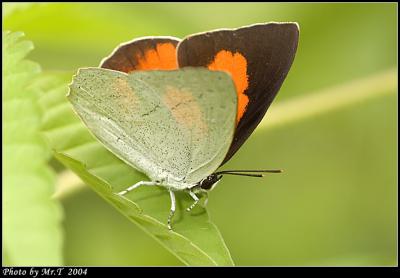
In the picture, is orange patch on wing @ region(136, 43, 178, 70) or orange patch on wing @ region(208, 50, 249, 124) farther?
orange patch on wing @ region(136, 43, 178, 70)

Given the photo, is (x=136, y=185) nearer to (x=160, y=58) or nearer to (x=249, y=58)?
(x=160, y=58)

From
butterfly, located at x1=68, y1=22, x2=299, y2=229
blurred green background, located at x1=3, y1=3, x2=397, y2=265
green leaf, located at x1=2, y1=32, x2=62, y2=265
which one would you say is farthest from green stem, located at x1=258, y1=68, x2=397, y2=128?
green leaf, located at x1=2, y1=32, x2=62, y2=265

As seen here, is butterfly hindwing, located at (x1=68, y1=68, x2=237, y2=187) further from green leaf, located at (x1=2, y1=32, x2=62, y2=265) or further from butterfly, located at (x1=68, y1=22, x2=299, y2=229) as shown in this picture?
green leaf, located at (x1=2, y1=32, x2=62, y2=265)

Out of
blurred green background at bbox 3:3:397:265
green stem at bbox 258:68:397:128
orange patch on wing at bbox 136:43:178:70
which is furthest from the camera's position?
blurred green background at bbox 3:3:397:265

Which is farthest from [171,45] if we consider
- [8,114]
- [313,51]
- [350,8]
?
[350,8]

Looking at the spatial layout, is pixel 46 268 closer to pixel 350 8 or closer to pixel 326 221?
pixel 326 221

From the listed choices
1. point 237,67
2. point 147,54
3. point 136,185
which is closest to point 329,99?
point 237,67

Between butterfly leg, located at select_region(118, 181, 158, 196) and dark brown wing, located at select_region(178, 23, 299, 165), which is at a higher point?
dark brown wing, located at select_region(178, 23, 299, 165)

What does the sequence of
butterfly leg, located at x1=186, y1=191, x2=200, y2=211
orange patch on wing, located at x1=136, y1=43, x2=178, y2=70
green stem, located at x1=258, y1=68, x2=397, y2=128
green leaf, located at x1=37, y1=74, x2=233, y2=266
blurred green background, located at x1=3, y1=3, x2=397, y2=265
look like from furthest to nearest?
1. blurred green background, located at x1=3, y1=3, x2=397, y2=265
2. green stem, located at x1=258, y1=68, x2=397, y2=128
3. orange patch on wing, located at x1=136, y1=43, x2=178, y2=70
4. butterfly leg, located at x1=186, y1=191, x2=200, y2=211
5. green leaf, located at x1=37, y1=74, x2=233, y2=266
